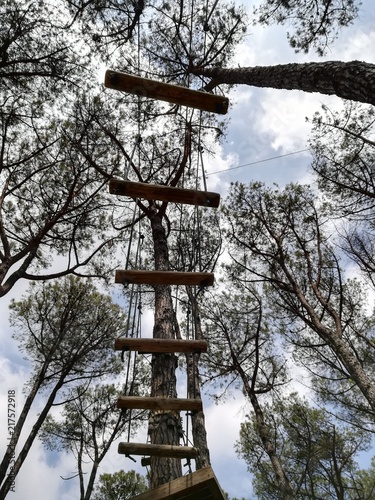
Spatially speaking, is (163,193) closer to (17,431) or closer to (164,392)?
(164,392)

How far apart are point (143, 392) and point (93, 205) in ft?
16.4

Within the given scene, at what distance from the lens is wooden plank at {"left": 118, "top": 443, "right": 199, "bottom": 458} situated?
2.35 meters

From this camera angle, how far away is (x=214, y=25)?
23.9ft

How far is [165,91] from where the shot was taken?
330cm

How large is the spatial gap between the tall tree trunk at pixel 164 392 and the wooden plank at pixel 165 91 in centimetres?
217

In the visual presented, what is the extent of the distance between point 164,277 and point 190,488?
1.44 metres

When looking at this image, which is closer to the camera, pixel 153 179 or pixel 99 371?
pixel 153 179

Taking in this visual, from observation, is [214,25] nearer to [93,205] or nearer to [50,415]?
Answer: [93,205]

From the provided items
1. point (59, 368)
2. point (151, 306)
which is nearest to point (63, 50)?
point (151, 306)

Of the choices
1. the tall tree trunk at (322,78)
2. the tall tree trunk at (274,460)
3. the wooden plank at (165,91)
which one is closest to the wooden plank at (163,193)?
the wooden plank at (165,91)

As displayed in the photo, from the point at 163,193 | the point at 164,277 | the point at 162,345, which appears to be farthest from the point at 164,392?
the point at 163,193

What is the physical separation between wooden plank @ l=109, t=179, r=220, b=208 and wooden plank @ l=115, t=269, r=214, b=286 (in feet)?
2.10

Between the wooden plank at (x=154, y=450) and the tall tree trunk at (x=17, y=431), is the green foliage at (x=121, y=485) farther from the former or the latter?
the wooden plank at (x=154, y=450)

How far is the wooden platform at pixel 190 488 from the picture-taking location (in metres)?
1.88
